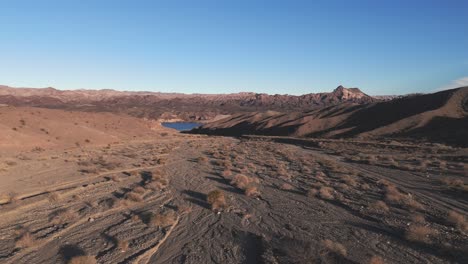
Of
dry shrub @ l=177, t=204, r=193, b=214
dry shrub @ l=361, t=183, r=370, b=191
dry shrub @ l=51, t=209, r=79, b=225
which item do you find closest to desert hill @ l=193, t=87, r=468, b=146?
dry shrub @ l=361, t=183, r=370, b=191

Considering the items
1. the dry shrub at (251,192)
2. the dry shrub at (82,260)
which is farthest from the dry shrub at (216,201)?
the dry shrub at (82,260)

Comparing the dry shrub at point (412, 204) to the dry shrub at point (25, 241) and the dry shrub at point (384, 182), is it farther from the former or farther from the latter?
the dry shrub at point (25, 241)

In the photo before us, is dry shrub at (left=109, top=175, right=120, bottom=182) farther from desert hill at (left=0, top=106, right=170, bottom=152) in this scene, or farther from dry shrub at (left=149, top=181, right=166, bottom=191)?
desert hill at (left=0, top=106, right=170, bottom=152)

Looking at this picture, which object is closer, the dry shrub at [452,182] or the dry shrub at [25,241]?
the dry shrub at [25,241]

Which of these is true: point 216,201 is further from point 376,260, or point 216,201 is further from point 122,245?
point 376,260

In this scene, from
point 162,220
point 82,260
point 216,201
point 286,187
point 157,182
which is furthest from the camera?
point 157,182

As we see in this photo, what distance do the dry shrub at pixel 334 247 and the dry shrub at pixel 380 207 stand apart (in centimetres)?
470

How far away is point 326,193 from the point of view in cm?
1608

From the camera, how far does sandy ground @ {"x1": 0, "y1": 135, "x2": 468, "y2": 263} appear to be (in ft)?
31.0

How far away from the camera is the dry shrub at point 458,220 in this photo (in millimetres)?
11424

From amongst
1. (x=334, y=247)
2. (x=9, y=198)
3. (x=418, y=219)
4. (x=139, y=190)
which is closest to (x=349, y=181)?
(x=418, y=219)

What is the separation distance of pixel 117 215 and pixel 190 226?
3.06 meters

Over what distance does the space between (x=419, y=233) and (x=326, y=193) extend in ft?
19.0

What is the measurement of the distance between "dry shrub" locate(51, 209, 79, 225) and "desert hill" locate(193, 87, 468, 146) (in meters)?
43.6
